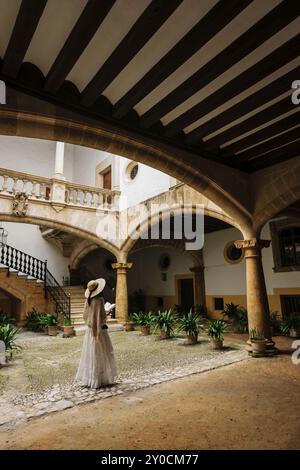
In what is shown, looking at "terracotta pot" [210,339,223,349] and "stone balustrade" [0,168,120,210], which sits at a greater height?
"stone balustrade" [0,168,120,210]

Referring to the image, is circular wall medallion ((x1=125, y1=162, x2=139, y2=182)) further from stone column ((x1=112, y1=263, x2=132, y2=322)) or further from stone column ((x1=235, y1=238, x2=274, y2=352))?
stone column ((x1=235, y1=238, x2=274, y2=352))

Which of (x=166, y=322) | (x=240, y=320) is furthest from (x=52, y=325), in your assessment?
(x=240, y=320)

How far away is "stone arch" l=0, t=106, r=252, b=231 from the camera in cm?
347

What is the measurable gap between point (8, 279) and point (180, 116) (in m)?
9.85

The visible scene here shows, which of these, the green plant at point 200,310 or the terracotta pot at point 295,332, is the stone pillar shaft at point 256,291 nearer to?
the terracotta pot at point 295,332

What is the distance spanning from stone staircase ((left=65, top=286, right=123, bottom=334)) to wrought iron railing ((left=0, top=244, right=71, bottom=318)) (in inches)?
12.3

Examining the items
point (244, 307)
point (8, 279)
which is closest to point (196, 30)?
point (244, 307)

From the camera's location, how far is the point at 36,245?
45.8 feet

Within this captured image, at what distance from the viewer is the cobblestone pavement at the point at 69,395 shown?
3240 millimetres

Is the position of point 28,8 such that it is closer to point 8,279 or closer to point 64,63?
point 64,63

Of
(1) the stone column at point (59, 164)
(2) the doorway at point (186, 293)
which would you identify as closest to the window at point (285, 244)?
(2) the doorway at point (186, 293)

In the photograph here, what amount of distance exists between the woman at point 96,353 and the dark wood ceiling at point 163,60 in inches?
110

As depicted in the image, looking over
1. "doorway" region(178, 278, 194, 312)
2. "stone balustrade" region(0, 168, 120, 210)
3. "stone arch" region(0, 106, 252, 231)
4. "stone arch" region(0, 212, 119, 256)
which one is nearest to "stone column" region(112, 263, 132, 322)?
"stone arch" region(0, 212, 119, 256)
